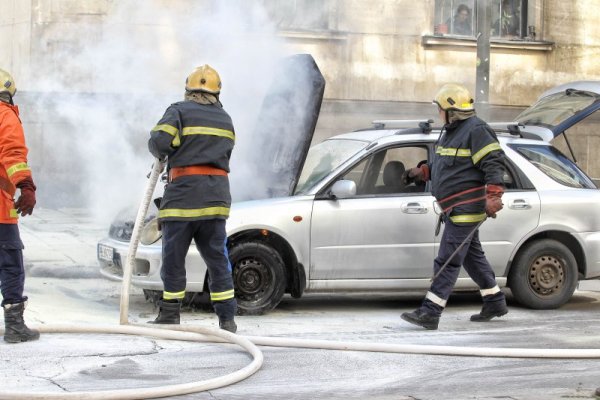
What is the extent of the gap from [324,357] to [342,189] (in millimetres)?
2128

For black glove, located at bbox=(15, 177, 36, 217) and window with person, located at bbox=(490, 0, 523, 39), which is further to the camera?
window with person, located at bbox=(490, 0, 523, 39)

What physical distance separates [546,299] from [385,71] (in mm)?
8133

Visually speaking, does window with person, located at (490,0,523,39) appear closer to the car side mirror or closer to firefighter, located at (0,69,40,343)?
the car side mirror

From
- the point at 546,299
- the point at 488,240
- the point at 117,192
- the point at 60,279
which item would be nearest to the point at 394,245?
the point at 488,240

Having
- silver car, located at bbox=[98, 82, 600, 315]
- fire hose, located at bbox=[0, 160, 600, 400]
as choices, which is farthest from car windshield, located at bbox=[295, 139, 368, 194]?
fire hose, located at bbox=[0, 160, 600, 400]

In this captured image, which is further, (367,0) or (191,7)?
(367,0)

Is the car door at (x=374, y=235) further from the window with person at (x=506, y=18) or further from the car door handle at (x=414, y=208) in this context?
the window with person at (x=506, y=18)

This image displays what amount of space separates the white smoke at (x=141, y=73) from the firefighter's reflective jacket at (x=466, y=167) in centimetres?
200

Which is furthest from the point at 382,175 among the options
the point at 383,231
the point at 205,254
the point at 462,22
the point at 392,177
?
the point at 462,22

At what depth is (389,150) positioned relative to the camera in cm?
934

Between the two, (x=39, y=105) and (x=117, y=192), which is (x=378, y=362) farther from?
(x=39, y=105)

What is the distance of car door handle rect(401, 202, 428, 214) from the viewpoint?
8.95 meters

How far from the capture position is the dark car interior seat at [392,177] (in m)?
9.14

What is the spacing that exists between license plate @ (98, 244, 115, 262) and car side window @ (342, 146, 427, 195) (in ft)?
6.30
